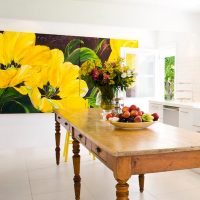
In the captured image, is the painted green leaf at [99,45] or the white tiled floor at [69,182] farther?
the painted green leaf at [99,45]

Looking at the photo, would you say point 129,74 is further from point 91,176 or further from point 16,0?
point 16,0

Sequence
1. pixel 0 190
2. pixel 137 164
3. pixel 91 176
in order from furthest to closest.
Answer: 1. pixel 91 176
2. pixel 0 190
3. pixel 137 164

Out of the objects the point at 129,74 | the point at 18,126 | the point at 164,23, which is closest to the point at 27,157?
the point at 18,126

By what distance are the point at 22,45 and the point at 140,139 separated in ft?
13.1

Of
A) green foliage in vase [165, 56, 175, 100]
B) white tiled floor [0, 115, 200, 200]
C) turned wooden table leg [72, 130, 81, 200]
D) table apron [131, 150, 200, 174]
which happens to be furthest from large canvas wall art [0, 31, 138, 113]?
table apron [131, 150, 200, 174]

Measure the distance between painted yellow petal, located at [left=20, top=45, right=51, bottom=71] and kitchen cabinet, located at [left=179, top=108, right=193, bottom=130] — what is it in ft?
9.11

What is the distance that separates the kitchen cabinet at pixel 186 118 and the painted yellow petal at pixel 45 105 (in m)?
2.54

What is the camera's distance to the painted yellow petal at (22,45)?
211 inches

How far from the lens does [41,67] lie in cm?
552

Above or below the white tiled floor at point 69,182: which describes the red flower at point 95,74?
above

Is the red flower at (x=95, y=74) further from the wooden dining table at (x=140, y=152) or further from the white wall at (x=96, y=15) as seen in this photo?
the white wall at (x=96, y=15)

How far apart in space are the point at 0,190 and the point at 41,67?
277 centimetres

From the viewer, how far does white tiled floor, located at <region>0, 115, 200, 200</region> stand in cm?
323

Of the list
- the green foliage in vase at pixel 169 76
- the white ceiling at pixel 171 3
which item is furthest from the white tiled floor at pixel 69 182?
the green foliage in vase at pixel 169 76
